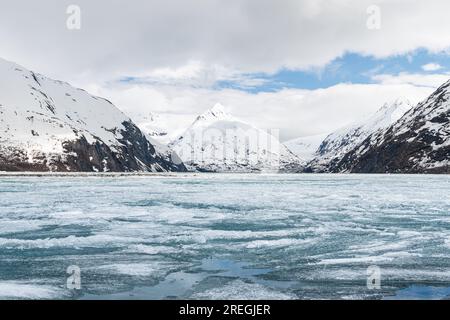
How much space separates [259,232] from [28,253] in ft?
36.3

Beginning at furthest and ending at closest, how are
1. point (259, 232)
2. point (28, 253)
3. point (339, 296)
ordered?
1. point (259, 232)
2. point (28, 253)
3. point (339, 296)

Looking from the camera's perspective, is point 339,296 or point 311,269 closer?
point 339,296

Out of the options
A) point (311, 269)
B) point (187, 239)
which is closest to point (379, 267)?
point (311, 269)

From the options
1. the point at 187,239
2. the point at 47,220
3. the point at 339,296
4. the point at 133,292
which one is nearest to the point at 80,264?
the point at 133,292

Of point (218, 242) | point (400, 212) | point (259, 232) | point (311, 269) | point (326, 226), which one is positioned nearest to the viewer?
point (311, 269)

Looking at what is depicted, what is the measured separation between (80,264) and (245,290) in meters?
6.85

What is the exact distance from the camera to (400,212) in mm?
34750

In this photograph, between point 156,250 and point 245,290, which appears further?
point 156,250

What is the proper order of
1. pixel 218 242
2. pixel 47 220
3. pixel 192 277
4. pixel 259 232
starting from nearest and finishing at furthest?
pixel 192 277, pixel 218 242, pixel 259 232, pixel 47 220

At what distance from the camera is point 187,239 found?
904 inches

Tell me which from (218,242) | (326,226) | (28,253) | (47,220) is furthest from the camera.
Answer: (47,220)

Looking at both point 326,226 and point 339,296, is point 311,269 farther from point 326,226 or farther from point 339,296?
point 326,226

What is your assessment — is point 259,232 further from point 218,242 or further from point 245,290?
point 245,290

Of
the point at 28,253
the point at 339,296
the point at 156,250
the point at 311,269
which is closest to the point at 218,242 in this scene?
the point at 156,250
